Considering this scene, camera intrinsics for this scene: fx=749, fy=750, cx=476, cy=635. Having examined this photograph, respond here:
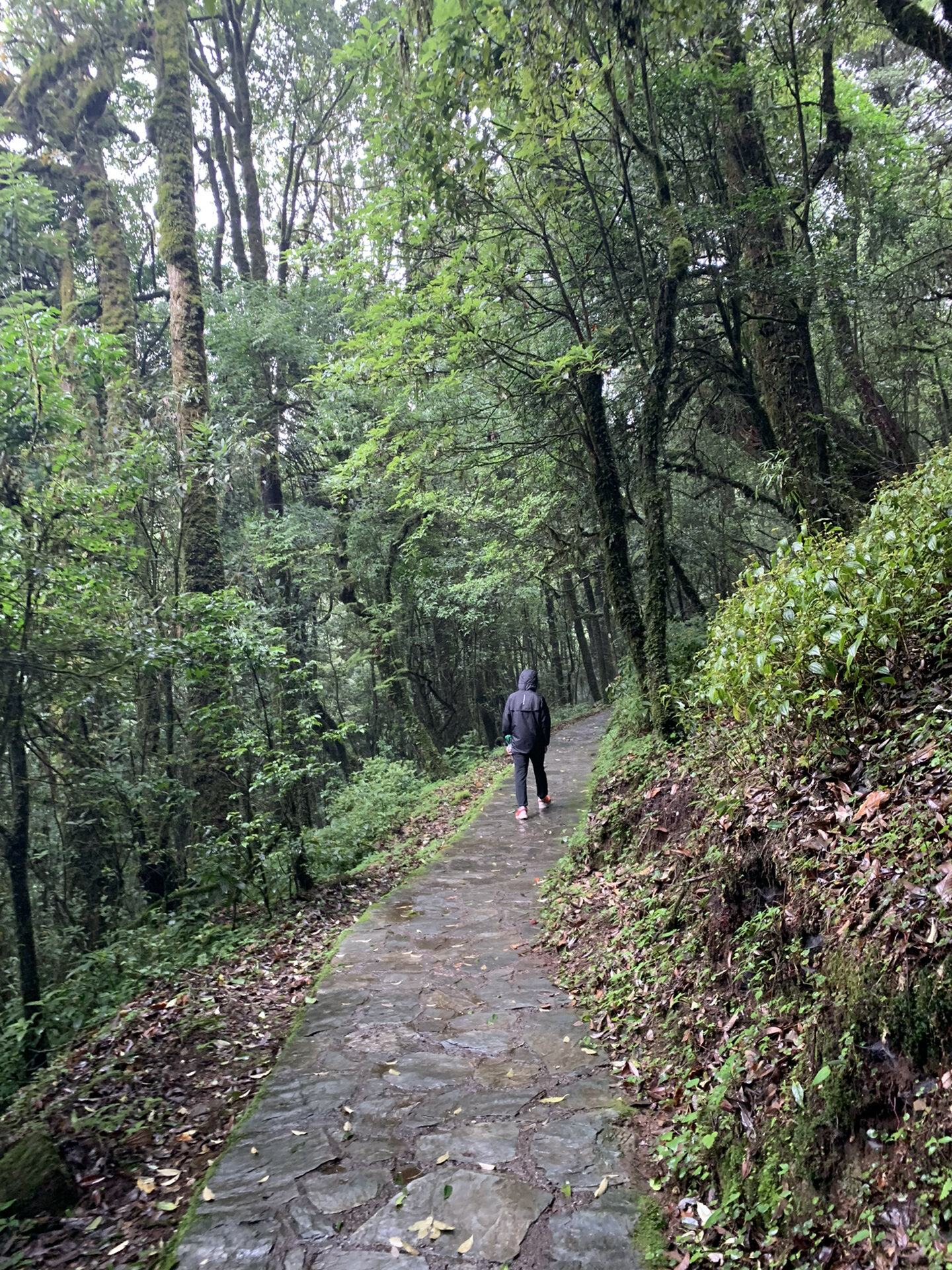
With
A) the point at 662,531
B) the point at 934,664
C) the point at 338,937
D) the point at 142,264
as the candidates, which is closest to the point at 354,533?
the point at 142,264

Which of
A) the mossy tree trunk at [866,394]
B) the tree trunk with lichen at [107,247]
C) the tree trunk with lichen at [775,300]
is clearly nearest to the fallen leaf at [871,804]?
the tree trunk with lichen at [775,300]

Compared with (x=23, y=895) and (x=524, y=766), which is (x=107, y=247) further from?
(x=23, y=895)

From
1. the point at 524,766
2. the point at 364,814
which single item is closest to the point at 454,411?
the point at 524,766

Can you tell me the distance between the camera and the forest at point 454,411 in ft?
17.5

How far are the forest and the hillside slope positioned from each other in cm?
6

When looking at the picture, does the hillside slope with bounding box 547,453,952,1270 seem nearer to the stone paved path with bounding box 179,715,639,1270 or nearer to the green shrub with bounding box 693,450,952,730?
the green shrub with bounding box 693,450,952,730

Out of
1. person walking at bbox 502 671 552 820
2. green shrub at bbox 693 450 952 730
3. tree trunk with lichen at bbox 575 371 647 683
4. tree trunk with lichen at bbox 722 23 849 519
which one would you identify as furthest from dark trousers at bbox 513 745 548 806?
green shrub at bbox 693 450 952 730

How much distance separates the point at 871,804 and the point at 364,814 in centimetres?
1050

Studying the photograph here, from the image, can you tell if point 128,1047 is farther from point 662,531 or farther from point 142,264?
point 142,264

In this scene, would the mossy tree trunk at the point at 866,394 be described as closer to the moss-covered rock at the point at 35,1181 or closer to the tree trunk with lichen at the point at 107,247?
the moss-covered rock at the point at 35,1181

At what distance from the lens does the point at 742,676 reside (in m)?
4.96

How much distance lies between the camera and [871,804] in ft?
10.7

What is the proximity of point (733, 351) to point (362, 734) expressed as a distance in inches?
761

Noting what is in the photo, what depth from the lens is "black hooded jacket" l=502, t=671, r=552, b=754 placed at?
30.1 feet
